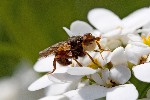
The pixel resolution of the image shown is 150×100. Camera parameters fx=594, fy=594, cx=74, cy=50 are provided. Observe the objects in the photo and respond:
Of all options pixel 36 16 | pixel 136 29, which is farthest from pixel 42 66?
pixel 36 16

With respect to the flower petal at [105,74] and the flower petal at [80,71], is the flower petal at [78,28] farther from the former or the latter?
the flower petal at [80,71]

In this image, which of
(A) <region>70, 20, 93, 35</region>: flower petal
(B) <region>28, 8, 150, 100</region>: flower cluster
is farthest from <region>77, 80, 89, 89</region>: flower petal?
(A) <region>70, 20, 93, 35</region>: flower petal

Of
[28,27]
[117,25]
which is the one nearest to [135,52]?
[117,25]

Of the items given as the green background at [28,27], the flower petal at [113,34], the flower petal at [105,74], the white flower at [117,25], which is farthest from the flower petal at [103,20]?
the flower petal at [105,74]

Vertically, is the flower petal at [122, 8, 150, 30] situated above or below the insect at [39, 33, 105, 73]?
above

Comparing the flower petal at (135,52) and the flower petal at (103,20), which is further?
the flower petal at (103,20)

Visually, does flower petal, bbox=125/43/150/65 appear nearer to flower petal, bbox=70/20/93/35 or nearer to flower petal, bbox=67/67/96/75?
flower petal, bbox=67/67/96/75

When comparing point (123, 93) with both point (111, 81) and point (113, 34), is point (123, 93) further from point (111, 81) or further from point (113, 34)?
point (113, 34)
